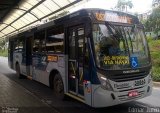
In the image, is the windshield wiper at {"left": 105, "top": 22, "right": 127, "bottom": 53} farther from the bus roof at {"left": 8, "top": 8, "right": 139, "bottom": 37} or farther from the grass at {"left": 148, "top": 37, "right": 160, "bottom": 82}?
the grass at {"left": 148, "top": 37, "right": 160, "bottom": 82}

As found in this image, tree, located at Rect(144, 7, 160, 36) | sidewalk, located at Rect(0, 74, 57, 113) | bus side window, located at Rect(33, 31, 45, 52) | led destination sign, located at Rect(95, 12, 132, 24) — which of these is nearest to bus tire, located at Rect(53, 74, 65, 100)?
sidewalk, located at Rect(0, 74, 57, 113)

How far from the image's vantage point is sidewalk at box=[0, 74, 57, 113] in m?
8.57

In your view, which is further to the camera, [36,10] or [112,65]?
[36,10]

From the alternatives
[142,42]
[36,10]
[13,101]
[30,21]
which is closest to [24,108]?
[13,101]

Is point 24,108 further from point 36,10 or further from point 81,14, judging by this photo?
point 36,10

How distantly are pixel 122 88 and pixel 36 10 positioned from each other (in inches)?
590

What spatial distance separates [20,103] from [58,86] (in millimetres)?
1399

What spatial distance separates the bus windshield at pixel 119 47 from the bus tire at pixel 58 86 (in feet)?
8.58

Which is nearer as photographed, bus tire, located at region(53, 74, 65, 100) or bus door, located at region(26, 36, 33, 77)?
bus tire, located at region(53, 74, 65, 100)

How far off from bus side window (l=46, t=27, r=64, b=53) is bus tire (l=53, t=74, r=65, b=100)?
0.94 m

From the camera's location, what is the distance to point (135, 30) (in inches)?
333

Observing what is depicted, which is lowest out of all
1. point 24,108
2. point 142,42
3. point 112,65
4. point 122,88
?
point 24,108

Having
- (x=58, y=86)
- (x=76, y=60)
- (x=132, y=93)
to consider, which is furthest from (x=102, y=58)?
(x=58, y=86)

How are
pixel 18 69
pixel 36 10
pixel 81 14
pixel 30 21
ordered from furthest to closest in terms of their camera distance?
pixel 30 21
pixel 36 10
pixel 18 69
pixel 81 14
